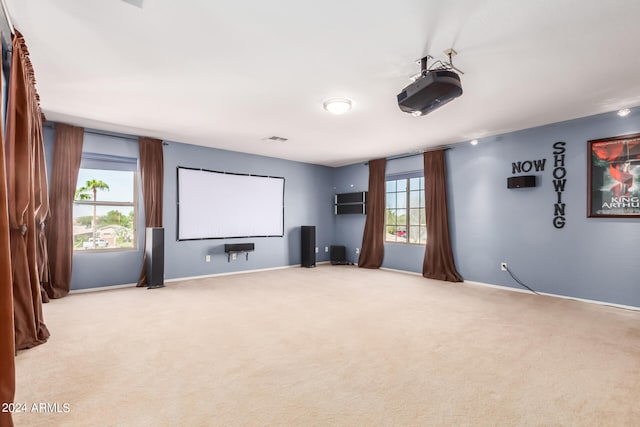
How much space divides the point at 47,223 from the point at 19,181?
246 centimetres

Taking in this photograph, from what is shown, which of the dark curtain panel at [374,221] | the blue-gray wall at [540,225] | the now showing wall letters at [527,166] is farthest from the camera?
the dark curtain panel at [374,221]

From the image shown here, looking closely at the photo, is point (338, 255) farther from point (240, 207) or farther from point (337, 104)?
point (337, 104)

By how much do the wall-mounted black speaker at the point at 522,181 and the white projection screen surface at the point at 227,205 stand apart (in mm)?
4554

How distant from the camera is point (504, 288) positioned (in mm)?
5078

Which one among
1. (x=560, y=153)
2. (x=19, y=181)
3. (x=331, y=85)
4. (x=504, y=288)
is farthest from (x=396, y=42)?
(x=504, y=288)

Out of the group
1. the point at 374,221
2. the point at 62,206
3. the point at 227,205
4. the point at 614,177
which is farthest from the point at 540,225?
the point at 62,206

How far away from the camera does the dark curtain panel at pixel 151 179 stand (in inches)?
209

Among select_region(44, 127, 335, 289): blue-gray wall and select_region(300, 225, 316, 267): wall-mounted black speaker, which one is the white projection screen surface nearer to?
select_region(44, 127, 335, 289): blue-gray wall

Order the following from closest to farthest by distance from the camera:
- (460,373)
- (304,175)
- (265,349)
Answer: (460,373)
(265,349)
(304,175)

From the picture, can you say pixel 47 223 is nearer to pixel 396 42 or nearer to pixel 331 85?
pixel 331 85

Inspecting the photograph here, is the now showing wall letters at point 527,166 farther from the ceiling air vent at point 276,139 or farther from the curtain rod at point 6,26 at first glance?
the curtain rod at point 6,26

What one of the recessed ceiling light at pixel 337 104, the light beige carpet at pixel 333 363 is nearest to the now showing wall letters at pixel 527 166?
the light beige carpet at pixel 333 363

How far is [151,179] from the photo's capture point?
5379 millimetres

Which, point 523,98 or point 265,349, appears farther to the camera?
point 523,98
